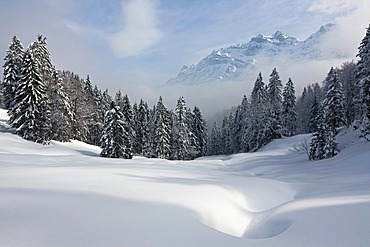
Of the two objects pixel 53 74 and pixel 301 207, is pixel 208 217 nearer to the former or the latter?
pixel 301 207

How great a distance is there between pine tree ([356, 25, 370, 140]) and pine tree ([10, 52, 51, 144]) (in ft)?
111

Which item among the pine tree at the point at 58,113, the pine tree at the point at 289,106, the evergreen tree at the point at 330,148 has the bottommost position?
the evergreen tree at the point at 330,148

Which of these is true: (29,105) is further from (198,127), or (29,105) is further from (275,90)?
(275,90)

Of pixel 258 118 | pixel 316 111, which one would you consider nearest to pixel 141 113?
pixel 258 118

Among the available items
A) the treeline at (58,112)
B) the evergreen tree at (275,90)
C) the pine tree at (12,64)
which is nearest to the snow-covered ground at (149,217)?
the treeline at (58,112)

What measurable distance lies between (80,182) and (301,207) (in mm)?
5203

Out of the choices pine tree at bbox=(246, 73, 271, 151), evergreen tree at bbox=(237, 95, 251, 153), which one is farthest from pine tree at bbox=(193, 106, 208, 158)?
pine tree at bbox=(246, 73, 271, 151)

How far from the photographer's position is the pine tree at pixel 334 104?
44.1 meters

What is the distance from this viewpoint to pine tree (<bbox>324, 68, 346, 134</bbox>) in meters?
44.1

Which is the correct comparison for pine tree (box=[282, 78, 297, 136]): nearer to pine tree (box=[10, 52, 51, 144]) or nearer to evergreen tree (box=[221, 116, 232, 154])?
evergreen tree (box=[221, 116, 232, 154])

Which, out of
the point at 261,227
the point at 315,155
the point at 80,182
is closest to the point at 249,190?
the point at 261,227

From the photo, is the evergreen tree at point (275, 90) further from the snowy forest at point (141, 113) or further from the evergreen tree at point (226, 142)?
the evergreen tree at point (226, 142)

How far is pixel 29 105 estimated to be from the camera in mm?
31656

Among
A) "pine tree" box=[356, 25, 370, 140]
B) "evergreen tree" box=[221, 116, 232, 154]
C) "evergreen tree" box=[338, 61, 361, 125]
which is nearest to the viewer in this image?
"pine tree" box=[356, 25, 370, 140]
